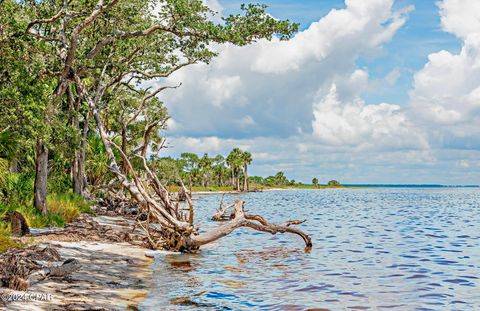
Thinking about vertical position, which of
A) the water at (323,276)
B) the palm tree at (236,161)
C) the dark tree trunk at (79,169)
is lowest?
the water at (323,276)

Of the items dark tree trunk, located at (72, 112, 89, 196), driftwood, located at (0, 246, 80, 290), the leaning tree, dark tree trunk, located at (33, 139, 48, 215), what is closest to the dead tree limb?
the leaning tree

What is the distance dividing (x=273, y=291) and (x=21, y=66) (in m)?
9.63

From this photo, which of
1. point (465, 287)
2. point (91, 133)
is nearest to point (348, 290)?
point (465, 287)

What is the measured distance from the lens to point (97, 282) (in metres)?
11.8

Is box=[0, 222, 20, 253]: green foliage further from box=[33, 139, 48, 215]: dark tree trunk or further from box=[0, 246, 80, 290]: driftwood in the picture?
box=[33, 139, 48, 215]: dark tree trunk

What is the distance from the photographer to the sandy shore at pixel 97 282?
9469 mm

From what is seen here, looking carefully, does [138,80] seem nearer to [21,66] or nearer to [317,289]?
[21,66]

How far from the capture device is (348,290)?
1325cm

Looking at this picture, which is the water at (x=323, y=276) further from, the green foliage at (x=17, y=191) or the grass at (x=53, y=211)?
the green foliage at (x=17, y=191)

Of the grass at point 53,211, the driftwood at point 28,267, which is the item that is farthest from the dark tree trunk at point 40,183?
the driftwood at point 28,267

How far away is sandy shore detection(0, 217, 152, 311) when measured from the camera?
9.47 metres

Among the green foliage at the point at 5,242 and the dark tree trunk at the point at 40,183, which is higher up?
the dark tree trunk at the point at 40,183

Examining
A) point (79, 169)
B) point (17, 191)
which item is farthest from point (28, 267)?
point (79, 169)

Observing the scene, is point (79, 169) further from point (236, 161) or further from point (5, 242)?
point (236, 161)
